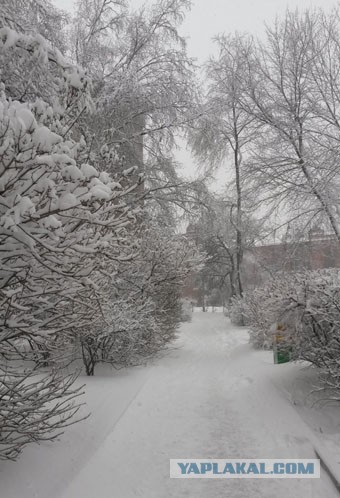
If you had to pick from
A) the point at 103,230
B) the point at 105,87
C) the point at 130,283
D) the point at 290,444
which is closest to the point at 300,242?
the point at 130,283

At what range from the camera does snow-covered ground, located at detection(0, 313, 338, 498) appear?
3.75 meters

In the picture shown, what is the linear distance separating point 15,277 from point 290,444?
3.85m

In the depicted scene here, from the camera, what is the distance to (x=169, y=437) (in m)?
5.15

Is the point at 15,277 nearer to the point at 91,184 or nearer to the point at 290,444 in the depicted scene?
the point at 91,184

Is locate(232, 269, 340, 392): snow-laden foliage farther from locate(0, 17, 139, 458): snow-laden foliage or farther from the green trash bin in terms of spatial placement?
locate(0, 17, 139, 458): snow-laden foliage

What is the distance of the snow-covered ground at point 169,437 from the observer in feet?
12.3

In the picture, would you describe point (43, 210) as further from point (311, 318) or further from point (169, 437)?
point (311, 318)

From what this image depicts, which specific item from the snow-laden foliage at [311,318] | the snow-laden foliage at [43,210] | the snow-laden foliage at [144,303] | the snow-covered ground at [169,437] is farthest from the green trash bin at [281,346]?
the snow-laden foliage at [43,210]

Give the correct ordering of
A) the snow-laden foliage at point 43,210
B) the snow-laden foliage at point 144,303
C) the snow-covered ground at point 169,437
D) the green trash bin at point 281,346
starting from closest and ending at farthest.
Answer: the snow-laden foliage at point 43,210
the snow-covered ground at point 169,437
the green trash bin at point 281,346
the snow-laden foliage at point 144,303

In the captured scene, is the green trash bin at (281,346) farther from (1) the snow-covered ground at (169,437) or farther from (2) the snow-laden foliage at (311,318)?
(1) the snow-covered ground at (169,437)

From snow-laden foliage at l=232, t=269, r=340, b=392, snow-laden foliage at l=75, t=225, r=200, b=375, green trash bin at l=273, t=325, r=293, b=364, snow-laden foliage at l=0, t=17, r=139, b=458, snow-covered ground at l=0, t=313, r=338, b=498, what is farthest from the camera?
snow-laden foliage at l=75, t=225, r=200, b=375

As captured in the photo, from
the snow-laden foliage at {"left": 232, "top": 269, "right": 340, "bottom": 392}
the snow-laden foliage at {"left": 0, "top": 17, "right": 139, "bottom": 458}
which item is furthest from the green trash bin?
the snow-laden foliage at {"left": 0, "top": 17, "right": 139, "bottom": 458}

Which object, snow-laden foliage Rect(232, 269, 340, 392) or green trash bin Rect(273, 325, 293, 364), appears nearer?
snow-laden foliage Rect(232, 269, 340, 392)

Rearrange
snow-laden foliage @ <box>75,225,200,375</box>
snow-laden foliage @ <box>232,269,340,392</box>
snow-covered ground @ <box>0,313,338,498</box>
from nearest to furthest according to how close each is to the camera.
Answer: snow-covered ground @ <box>0,313,338,498</box>, snow-laden foliage @ <box>232,269,340,392</box>, snow-laden foliage @ <box>75,225,200,375</box>
